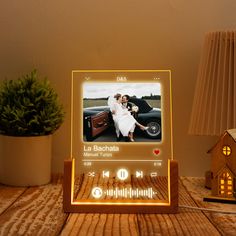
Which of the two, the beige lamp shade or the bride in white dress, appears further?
the beige lamp shade

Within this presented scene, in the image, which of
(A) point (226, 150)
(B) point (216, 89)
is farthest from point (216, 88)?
(A) point (226, 150)

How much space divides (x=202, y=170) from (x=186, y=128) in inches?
5.8

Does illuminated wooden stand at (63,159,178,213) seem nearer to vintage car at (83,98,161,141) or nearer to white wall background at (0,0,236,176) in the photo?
vintage car at (83,98,161,141)

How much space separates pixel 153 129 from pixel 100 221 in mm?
236

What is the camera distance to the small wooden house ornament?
92 cm

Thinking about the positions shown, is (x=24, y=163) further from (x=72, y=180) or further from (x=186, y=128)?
(x=186, y=128)

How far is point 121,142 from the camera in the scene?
2.84 ft

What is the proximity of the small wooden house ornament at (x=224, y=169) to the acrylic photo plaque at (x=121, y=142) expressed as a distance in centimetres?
15

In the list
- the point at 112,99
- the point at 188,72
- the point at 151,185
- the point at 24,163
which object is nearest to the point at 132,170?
the point at 151,185

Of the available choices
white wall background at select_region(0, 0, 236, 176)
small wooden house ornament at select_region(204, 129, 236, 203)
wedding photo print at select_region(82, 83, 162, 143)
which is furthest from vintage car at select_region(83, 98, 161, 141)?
white wall background at select_region(0, 0, 236, 176)

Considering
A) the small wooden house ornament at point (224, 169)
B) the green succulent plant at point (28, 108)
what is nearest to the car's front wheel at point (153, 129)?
the small wooden house ornament at point (224, 169)

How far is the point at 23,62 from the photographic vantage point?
1.25 m

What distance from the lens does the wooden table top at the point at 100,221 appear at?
743 millimetres

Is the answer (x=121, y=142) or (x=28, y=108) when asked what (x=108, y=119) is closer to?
(x=121, y=142)
